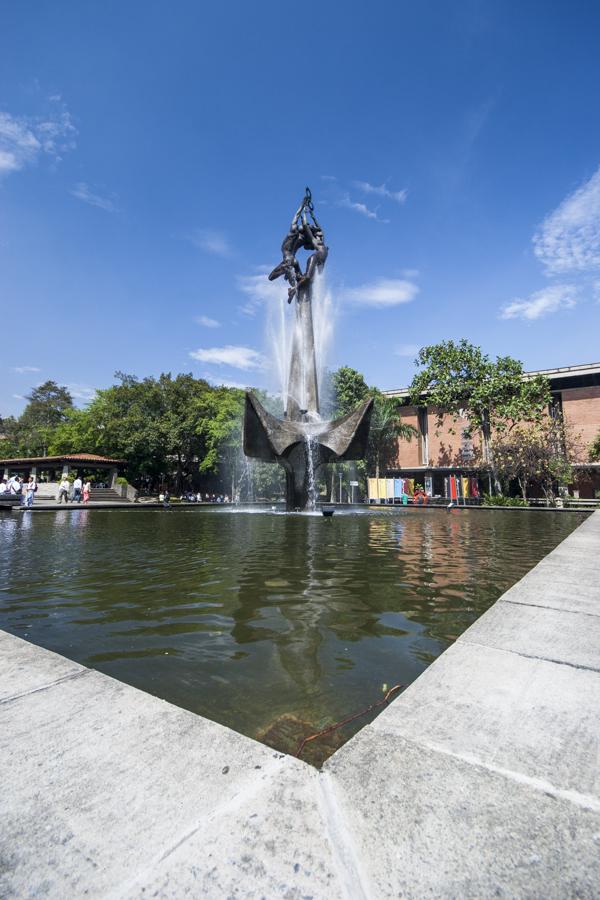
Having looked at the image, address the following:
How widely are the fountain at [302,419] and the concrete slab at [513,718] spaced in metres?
15.1

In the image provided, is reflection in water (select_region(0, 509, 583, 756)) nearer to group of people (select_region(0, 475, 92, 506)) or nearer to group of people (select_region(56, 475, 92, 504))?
group of people (select_region(0, 475, 92, 506))

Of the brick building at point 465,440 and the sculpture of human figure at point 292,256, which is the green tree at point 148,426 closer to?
the brick building at point 465,440

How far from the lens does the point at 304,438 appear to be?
18234mm

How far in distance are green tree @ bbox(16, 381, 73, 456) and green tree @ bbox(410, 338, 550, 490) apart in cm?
4754

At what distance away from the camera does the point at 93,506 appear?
30.8 metres

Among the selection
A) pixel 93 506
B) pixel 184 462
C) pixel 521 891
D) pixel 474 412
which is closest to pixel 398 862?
pixel 521 891

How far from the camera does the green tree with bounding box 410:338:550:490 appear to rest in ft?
108

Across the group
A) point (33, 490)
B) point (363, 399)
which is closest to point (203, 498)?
point (363, 399)

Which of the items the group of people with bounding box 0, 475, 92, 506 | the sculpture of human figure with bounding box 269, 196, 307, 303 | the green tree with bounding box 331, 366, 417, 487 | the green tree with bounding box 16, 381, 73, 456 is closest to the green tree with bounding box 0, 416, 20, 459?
the green tree with bounding box 16, 381, 73, 456

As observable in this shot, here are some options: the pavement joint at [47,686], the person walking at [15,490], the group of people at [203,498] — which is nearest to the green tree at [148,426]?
the group of people at [203,498]

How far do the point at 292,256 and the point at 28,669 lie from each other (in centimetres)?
2144

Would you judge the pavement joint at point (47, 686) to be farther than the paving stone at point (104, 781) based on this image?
Yes

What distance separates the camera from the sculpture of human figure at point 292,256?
69.4 ft

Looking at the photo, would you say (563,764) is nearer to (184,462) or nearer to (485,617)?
(485,617)
